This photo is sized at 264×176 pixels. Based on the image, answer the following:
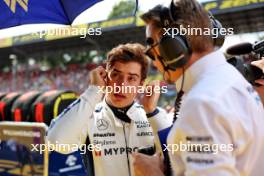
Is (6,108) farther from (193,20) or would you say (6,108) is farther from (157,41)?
(193,20)

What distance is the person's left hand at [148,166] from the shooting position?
4.57ft

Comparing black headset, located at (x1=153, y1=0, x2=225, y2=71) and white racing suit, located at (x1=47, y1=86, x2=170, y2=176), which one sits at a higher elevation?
black headset, located at (x1=153, y1=0, x2=225, y2=71)

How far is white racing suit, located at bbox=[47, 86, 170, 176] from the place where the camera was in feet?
6.36

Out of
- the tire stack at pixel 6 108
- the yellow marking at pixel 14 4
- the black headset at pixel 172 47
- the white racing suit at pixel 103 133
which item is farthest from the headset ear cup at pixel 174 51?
the tire stack at pixel 6 108

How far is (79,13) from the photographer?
2.31 metres

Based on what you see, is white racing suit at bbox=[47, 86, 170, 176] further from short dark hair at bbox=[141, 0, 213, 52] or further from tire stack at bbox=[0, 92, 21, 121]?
tire stack at bbox=[0, 92, 21, 121]

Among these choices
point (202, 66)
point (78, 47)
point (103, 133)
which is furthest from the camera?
point (78, 47)

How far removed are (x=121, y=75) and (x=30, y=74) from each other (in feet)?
70.5

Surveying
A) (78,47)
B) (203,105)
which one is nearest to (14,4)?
(203,105)

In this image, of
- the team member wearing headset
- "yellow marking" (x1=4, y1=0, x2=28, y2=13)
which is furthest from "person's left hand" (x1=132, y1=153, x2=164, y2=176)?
"yellow marking" (x1=4, y1=0, x2=28, y2=13)

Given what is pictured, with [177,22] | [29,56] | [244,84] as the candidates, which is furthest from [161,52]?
[29,56]

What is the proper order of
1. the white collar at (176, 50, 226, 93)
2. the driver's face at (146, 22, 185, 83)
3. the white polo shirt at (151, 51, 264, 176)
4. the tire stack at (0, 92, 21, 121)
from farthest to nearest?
the tire stack at (0, 92, 21, 121)
the driver's face at (146, 22, 185, 83)
the white collar at (176, 50, 226, 93)
the white polo shirt at (151, 51, 264, 176)

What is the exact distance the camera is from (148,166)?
142 cm

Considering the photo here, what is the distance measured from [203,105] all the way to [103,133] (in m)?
1.04
